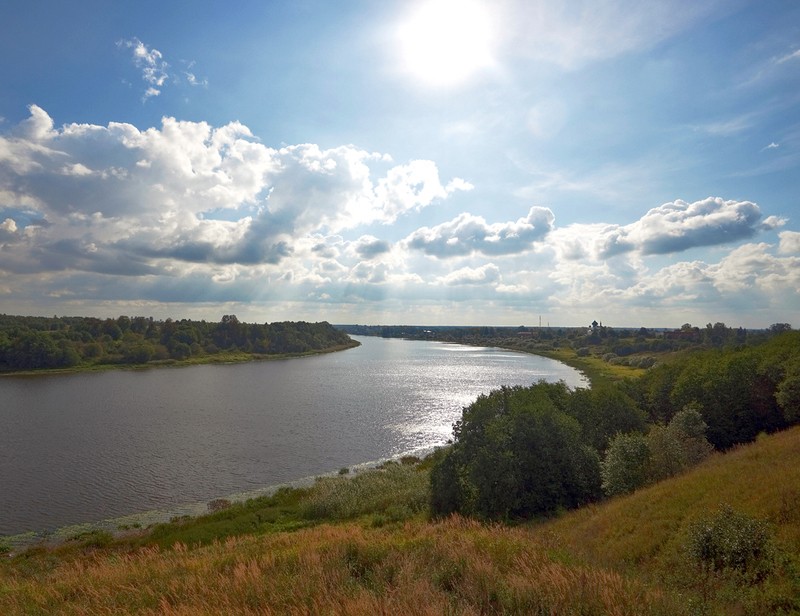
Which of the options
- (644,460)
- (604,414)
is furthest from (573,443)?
(604,414)

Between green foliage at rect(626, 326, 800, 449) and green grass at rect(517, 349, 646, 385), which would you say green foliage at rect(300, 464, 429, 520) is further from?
green grass at rect(517, 349, 646, 385)

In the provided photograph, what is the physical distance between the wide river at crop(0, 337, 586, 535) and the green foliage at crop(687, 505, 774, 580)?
29533 millimetres

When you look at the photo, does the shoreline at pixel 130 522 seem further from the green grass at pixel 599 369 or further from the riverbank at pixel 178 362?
the riverbank at pixel 178 362

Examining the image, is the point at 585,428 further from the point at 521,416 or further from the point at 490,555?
the point at 490,555

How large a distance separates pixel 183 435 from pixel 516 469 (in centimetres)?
3680

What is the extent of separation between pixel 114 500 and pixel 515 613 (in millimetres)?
32348

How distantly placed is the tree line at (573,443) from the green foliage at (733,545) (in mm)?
11961

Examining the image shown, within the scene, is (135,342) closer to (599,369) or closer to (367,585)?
(599,369)

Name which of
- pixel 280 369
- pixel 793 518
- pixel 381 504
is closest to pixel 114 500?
pixel 381 504

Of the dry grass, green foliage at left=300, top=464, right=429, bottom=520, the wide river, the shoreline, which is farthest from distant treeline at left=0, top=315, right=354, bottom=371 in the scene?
the dry grass

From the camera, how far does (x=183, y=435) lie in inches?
1869

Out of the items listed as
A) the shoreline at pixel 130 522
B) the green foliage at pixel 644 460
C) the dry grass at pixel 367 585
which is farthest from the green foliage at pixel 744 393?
the dry grass at pixel 367 585

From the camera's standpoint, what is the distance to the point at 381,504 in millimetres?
28734

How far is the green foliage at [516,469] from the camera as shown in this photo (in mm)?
24188
